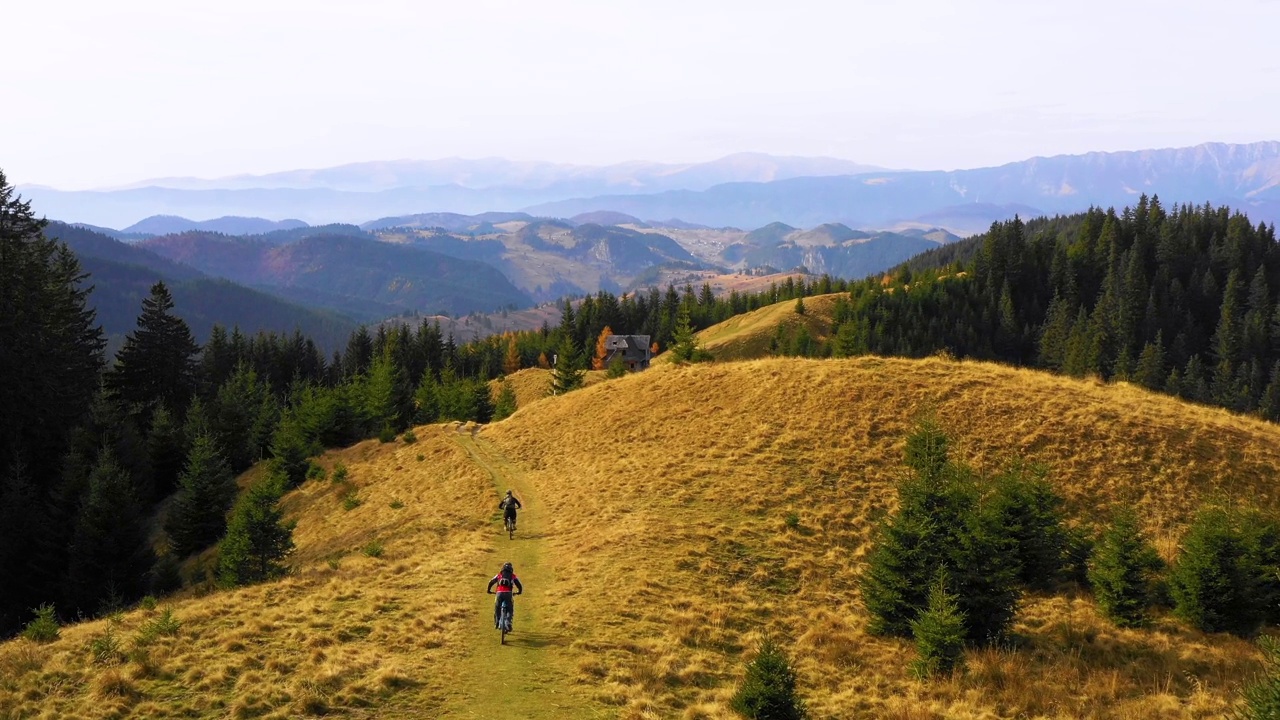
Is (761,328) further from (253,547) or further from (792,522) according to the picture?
(253,547)

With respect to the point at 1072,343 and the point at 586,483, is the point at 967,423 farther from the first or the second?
the point at 1072,343

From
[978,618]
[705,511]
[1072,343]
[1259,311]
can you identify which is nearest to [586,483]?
[705,511]

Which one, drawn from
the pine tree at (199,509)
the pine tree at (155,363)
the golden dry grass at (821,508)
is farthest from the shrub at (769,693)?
the pine tree at (155,363)

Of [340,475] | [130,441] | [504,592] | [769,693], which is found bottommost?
[340,475]

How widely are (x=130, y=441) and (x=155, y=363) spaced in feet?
95.6

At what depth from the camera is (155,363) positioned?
73938 mm

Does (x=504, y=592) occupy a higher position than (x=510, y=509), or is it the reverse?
(x=504, y=592)

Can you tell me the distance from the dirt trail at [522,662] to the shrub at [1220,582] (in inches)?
683

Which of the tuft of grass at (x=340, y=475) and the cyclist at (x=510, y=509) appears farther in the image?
the tuft of grass at (x=340, y=475)

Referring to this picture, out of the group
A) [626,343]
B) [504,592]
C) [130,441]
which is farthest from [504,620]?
[626,343]

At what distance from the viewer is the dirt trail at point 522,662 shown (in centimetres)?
1437

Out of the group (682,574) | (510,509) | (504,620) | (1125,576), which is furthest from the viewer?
(510,509)

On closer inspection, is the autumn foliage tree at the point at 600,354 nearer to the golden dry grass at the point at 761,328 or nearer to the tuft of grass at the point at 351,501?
the golden dry grass at the point at 761,328

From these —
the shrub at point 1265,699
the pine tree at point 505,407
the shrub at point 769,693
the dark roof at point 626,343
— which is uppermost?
the shrub at point 1265,699
